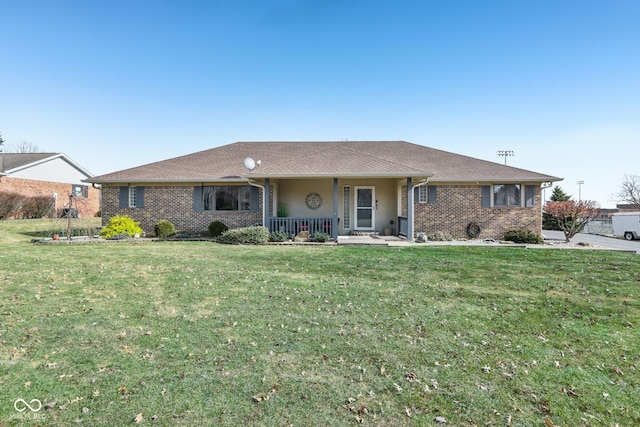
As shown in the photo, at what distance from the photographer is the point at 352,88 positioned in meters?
18.4

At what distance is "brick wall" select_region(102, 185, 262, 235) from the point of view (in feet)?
50.8

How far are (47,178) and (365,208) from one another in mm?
27297

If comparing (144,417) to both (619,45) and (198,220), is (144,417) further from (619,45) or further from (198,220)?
(619,45)

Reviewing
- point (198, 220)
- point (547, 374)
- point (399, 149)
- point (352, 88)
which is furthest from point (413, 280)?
point (352, 88)

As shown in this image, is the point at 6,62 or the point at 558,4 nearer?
the point at 558,4

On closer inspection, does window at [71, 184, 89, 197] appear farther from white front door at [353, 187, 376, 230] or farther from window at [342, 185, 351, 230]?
white front door at [353, 187, 376, 230]

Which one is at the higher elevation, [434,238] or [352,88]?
[352,88]

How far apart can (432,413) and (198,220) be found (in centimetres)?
1460

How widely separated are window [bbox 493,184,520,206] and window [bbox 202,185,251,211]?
12.0 meters

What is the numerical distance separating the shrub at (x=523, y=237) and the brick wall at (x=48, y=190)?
25680mm

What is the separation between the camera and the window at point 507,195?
48.9 ft

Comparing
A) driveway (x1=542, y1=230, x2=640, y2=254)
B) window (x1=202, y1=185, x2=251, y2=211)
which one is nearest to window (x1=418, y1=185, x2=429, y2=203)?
driveway (x1=542, y1=230, x2=640, y2=254)

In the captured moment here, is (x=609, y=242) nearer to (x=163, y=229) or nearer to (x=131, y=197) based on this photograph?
(x=163, y=229)

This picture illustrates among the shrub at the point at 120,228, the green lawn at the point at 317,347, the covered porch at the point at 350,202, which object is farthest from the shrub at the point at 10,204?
the covered porch at the point at 350,202
